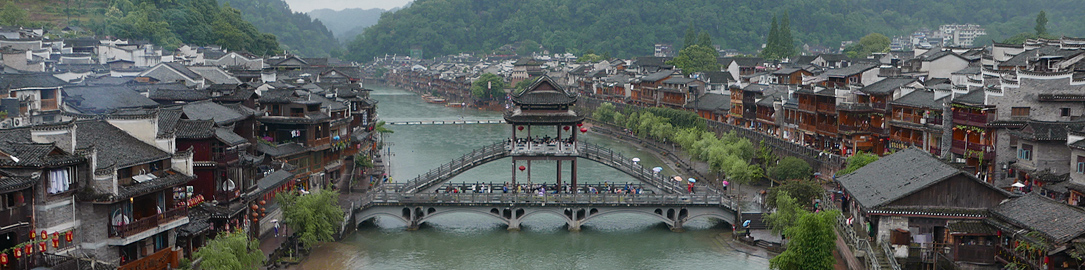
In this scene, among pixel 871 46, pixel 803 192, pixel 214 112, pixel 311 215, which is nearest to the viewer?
pixel 311 215

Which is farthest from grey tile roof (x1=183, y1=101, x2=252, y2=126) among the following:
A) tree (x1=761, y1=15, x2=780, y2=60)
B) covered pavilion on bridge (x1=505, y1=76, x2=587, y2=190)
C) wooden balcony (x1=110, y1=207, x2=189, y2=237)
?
tree (x1=761, y1=15, x2=780, y2=60)

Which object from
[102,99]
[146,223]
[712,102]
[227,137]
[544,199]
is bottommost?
[544,199]

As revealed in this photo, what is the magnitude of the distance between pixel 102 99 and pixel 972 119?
145 ft

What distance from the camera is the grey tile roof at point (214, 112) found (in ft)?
150

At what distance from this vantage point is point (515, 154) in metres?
55.5

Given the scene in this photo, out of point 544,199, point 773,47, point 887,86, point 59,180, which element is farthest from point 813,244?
point 773,47

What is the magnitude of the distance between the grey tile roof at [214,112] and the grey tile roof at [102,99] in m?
5.24

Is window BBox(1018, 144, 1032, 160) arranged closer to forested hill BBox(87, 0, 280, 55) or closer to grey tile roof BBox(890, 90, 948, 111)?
grey tile roof BBox(890, 90, 948, 111)

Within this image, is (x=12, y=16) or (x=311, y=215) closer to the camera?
(x=311, y=215)

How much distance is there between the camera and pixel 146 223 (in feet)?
109

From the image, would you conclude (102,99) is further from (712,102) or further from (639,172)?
(712,102)

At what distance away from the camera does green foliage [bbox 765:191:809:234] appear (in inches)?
1809

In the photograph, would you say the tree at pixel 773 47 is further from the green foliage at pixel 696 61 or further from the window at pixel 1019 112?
the window at pixel 1019 112

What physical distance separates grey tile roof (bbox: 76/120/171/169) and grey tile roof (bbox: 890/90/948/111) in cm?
4012
